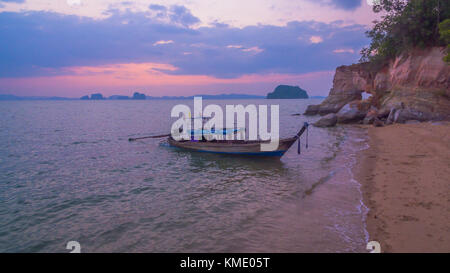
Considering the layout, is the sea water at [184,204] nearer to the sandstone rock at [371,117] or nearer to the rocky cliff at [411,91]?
the rocky cliff at [411,91]

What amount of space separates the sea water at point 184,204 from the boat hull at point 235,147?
1.66ft

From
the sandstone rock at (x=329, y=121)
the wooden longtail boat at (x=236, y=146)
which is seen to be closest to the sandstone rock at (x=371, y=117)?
the sandstone rock at (x=329, y=121)

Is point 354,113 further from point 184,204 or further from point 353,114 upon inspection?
point 184,204

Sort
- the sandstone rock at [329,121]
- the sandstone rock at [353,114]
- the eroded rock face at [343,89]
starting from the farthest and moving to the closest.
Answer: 1. the eroded rock face at [343,89]
2. the sandstone rock at [353,114]
3. the sandstone rock at [329,121]

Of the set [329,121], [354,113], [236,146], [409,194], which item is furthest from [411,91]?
[409,194]

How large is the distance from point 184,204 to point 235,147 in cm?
833

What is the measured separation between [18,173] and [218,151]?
12025 millimetres

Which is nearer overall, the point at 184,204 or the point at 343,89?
the point at 184,204

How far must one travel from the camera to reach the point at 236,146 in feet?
58.7

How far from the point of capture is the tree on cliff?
2708 cm

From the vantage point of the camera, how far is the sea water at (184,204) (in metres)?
7.39
